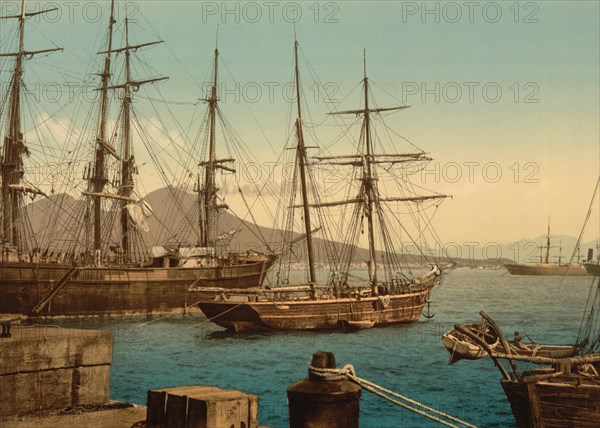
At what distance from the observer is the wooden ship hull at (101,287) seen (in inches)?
1700

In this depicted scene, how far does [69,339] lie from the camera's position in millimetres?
6879

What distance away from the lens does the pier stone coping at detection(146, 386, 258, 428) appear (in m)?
4.85

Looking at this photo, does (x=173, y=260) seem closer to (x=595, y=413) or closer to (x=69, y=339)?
(x=595, y=413)

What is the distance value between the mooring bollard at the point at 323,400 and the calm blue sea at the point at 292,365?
1300cm

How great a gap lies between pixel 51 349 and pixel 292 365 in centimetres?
2316

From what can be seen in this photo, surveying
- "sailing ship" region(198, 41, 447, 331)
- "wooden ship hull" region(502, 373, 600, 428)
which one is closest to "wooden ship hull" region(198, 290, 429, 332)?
"sailing ship" region(198, 41, 447, 331)

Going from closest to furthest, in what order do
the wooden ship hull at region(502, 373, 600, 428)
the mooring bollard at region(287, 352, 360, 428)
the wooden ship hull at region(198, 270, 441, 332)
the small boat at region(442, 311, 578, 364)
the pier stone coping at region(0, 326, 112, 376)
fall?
1. the mooring bollard at region(287, 352, 360, 428)
2. the pier stone coping at region(0, 326, 112, 376)
3. the wooden ship hull at region(502, 373, 600, 428)
4. the small boat at region(442, 311, 578, 364)
5. the wooden ship hull at region(198, 270, 441, 332)

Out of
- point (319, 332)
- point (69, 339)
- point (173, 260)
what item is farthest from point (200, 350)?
point (69, 339)

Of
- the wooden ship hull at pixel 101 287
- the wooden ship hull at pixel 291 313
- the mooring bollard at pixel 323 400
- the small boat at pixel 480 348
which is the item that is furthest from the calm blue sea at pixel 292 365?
the mooring bollard at pixel 323 400

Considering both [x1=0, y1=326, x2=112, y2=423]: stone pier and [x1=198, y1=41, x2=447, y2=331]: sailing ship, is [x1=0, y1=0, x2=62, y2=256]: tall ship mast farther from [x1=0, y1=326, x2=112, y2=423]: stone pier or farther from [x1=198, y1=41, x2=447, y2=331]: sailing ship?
[x1=0, y1=326, x2=112, y2=423]: stone pier

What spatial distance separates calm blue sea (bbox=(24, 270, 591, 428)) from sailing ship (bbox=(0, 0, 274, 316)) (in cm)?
219

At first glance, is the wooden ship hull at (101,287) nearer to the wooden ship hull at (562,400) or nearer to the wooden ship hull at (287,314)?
the wooden ship hull at (287,314)

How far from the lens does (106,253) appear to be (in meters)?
52.3

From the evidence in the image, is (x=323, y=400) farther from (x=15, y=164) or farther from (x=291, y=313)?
(x=15, y=164)
